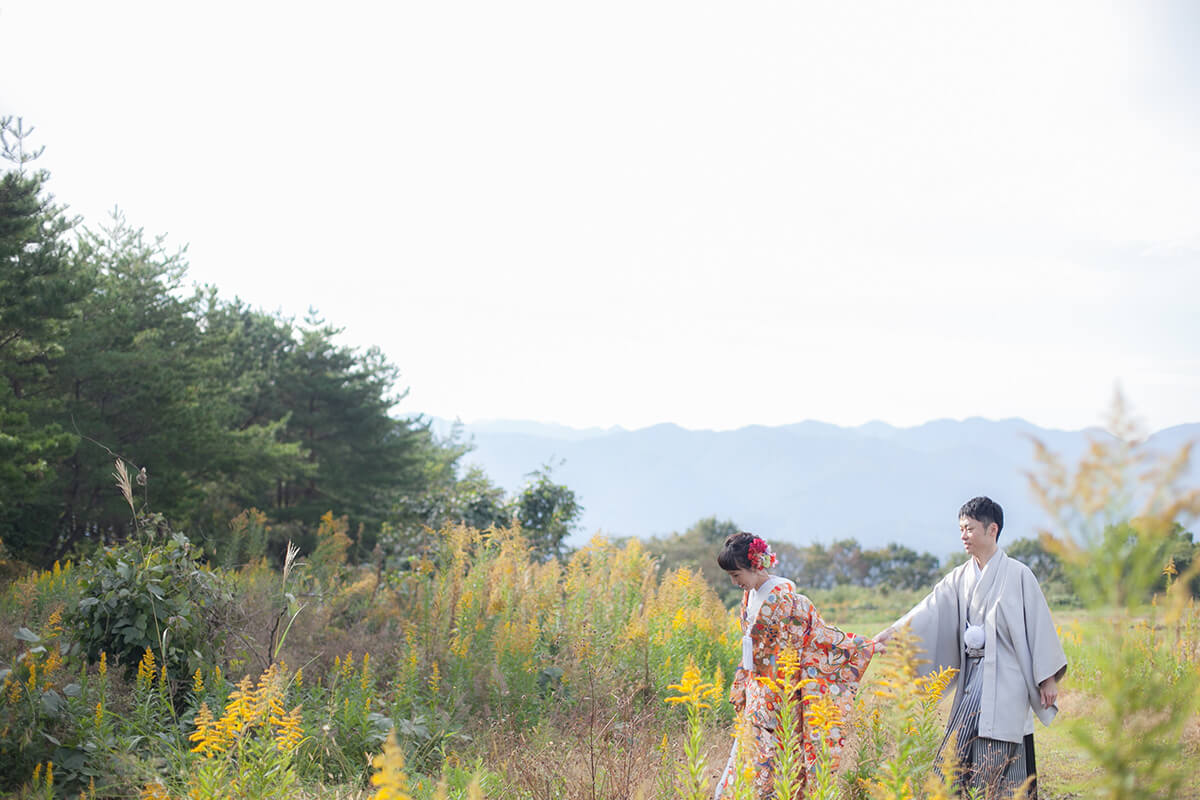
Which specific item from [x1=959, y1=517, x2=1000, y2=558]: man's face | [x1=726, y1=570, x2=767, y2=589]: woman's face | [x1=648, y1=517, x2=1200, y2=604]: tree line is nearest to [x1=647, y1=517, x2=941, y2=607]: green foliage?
[x1=648, y1=517, x2=1200, y2=604]: tree line

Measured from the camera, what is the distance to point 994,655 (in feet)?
13.5

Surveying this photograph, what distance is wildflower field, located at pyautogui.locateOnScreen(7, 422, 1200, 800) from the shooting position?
3.65 feet

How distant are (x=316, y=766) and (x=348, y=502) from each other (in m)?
12.8

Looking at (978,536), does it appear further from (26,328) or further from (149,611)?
(26,328)

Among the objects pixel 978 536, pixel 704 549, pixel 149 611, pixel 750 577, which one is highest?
pixel 978 536

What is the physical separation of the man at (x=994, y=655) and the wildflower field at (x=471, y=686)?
0.25 meters

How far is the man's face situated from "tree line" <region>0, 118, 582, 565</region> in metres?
7.09

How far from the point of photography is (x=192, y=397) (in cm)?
1316

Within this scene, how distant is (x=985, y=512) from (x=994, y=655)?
0.68 m

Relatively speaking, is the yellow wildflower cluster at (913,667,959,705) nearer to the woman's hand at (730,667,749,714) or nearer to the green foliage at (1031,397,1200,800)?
the green foliage at (1031,397,1200,800)

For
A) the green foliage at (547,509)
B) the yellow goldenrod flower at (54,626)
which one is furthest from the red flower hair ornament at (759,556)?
the green foliage at (547,509)

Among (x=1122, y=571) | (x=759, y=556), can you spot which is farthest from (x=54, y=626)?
(x=1122, y=571)

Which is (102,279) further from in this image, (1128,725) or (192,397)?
(1128,725)

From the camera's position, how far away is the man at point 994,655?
13.2 ft
